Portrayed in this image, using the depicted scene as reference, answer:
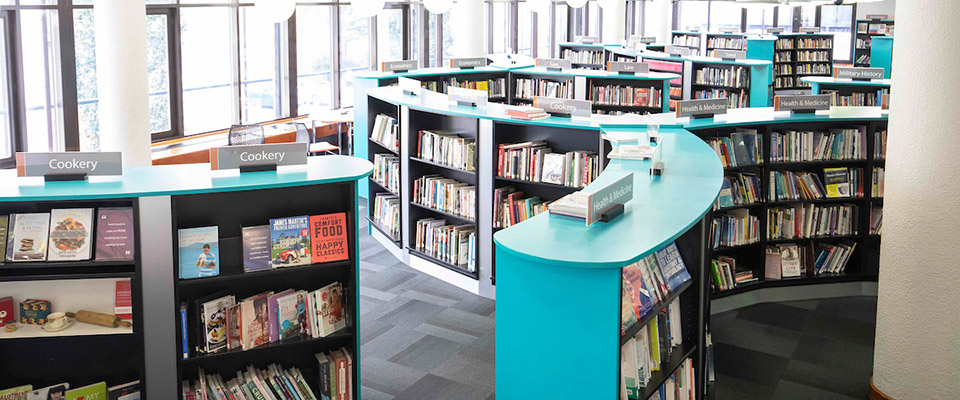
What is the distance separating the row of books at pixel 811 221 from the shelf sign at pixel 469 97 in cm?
255

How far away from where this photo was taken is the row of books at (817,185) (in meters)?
6.76

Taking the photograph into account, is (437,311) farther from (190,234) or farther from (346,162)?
(190,234)

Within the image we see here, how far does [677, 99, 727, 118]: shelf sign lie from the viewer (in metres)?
6.48

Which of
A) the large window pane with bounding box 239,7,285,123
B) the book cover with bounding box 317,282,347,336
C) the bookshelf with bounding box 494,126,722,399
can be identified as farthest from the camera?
the large window pane with bounding box 239,7,285,123

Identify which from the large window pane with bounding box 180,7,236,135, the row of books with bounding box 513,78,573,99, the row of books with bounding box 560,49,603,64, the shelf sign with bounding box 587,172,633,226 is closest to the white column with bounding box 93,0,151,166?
the large window pane with bounding box 180,7,236,135

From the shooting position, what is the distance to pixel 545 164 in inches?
256

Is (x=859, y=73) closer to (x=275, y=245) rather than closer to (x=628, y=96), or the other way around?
(x=628, y=96)

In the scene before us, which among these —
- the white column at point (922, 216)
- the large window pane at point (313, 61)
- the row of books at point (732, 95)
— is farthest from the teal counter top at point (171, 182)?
the row of books at point (732, 95)

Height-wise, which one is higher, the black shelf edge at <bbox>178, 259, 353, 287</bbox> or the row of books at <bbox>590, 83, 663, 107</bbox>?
the row of books at <bbox>590, 83, 663, 107</bbox>

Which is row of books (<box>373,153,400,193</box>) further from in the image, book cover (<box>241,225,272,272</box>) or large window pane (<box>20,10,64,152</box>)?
large window pane (<box>20,10,64,152</box>)

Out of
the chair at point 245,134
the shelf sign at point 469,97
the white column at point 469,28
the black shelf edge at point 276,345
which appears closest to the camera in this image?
the black shelf edge at point 276,345

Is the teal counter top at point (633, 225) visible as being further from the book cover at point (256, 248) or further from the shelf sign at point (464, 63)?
the shelf sign at point (464, 63)

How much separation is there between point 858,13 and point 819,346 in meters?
20.5

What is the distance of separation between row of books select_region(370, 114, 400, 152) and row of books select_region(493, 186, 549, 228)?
1364 mm
